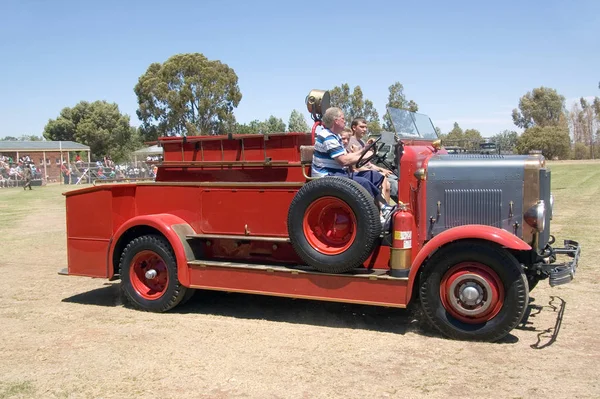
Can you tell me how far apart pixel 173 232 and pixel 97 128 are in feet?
183

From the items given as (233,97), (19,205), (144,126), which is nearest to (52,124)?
(144,126)

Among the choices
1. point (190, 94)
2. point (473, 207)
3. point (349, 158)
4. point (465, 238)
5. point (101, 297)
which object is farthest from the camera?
point (190, 94)

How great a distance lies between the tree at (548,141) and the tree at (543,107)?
21608 mm

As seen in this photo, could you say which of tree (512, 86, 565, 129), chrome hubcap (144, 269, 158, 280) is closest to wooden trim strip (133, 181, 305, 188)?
chrome hubcap (144, 269, 158, 280)

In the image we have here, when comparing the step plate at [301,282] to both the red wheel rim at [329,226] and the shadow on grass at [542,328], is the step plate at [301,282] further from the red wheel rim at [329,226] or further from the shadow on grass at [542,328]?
the shadow on grass at [542,328]

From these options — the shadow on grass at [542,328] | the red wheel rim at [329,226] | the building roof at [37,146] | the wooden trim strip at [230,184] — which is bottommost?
the shadow on grass at [542,328]

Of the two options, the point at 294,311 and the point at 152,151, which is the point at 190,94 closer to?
the point at 152,151

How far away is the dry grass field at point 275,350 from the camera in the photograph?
4016mm

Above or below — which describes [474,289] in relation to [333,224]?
below

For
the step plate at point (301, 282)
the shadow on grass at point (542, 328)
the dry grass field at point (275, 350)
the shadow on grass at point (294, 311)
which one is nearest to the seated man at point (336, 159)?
the step plate at point (301, 282)

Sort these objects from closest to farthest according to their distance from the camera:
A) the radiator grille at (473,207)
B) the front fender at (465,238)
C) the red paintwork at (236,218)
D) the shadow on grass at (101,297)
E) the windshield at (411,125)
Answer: the front fender at (465,238) → the radiator grille at (473,207) → the red paintwork at (236,218) → the windshield at (411,125) → the shadow on grass at (101,297)

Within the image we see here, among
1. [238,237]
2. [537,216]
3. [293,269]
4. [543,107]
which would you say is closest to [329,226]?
[293,269]

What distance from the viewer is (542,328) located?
5316 mm

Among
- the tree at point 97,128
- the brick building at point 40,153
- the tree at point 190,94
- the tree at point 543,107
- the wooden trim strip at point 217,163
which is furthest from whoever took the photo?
the tree at point 543,107
